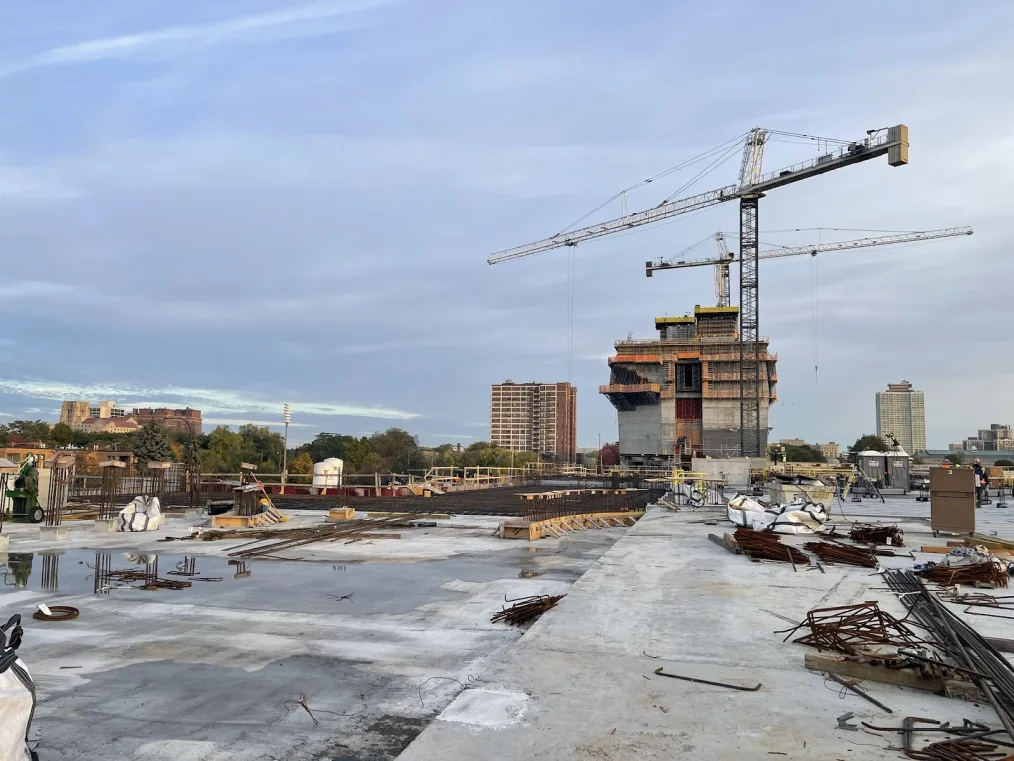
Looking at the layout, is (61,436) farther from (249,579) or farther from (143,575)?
(249,579)

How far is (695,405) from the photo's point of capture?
355 feet

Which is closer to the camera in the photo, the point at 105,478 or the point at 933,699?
the point at 933,699

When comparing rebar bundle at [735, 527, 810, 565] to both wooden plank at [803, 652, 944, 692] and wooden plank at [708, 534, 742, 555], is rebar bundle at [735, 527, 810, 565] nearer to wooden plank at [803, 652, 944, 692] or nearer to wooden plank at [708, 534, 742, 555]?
wooden plank at [708, 534, 742, 555]

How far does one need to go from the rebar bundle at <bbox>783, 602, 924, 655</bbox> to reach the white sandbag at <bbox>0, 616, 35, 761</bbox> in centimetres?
603

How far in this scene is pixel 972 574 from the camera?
8844mm

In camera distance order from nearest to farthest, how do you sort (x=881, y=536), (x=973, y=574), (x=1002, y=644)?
(x=1002, y=644)
(x=973, y=574)
(x=881, y=536)

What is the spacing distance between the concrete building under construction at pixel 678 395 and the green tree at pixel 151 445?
65.6 metres

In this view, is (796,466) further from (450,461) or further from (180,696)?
(450,461)

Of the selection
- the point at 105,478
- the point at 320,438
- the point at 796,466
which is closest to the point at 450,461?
the point at 320,438

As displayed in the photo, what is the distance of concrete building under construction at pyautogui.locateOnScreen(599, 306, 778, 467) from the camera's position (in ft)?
339

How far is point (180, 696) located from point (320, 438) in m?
98.6

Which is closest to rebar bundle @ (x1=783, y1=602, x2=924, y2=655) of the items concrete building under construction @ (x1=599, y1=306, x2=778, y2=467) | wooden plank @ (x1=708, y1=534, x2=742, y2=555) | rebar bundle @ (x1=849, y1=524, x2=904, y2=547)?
wooden plank @ (x1=708, y1=534, x2=742, y2=555)

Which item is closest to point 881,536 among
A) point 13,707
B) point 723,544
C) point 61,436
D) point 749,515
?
point 749,515

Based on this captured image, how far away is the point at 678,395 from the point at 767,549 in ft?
331
